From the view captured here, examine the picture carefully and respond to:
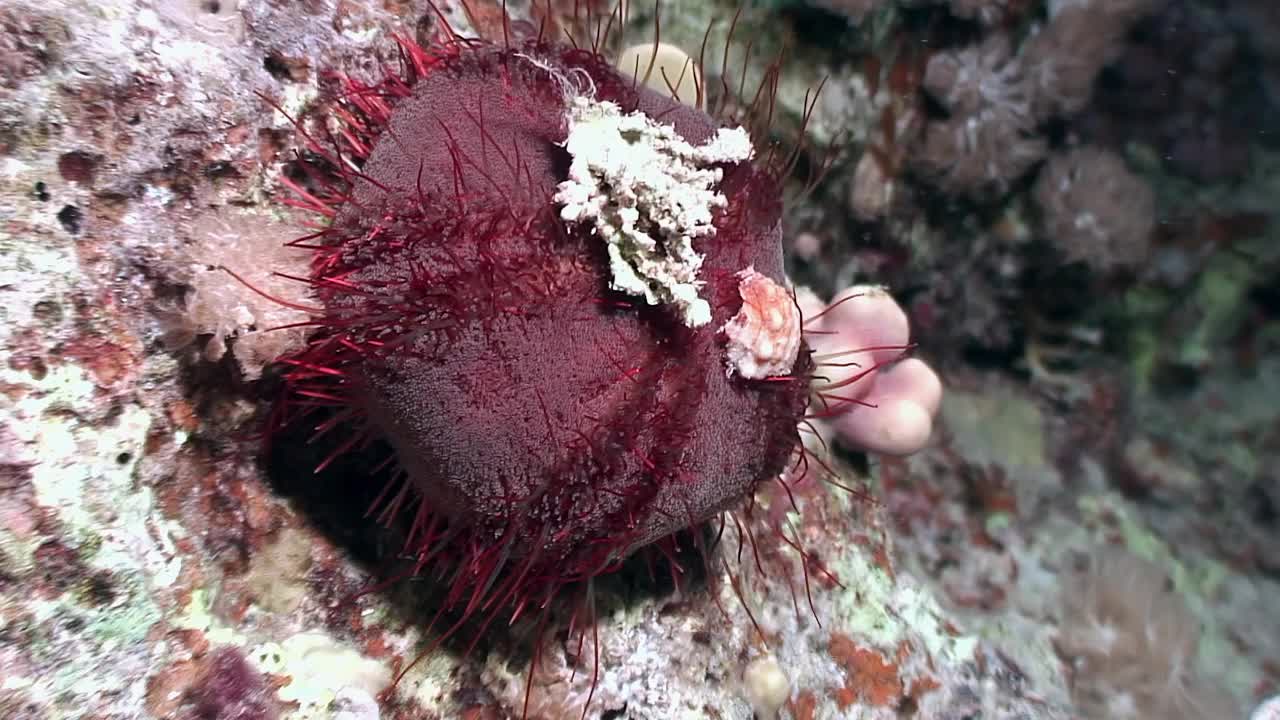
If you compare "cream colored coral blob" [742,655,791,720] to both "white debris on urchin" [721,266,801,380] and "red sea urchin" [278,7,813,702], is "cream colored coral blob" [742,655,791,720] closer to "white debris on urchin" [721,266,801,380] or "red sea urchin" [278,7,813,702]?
"red sea urchin" [278,7,813,702]

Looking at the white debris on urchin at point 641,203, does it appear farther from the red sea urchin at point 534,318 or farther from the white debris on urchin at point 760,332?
the white debris on urchin at point 760,332

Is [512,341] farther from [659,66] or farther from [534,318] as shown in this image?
[659,66]

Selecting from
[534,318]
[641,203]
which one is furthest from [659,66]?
[534,318]

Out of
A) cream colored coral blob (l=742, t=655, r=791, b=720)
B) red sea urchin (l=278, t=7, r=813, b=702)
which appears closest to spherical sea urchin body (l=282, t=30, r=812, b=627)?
red sea urchin (l=278, t=7, r=813, b=702)

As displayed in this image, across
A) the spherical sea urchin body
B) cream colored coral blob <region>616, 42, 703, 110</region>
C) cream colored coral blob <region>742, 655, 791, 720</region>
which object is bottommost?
cream colored coral blob <region>742, 655, 791, 720</region>

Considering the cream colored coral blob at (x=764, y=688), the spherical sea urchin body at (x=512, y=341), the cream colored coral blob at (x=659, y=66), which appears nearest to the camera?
the spherical sea urchin body at (x=512, y=341)

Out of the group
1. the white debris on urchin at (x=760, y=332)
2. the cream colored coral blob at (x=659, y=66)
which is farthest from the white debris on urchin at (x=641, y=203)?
the cream colored coral blob at (x=659, y=66)

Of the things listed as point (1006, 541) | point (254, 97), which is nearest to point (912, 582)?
point (1006, 541)
